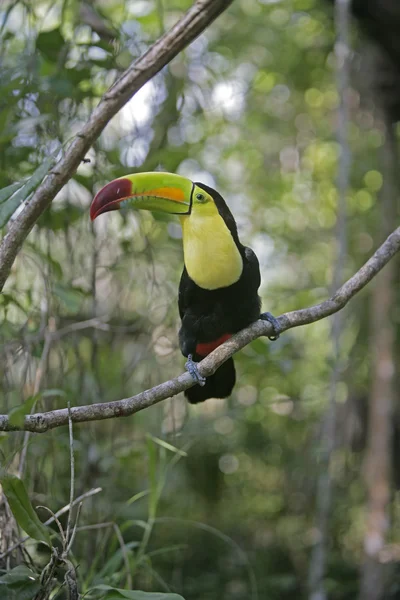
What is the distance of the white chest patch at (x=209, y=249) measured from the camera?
6.22 feet

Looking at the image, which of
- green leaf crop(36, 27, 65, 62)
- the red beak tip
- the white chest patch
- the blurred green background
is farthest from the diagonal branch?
green leaf crop(36, 27, 65, 62)

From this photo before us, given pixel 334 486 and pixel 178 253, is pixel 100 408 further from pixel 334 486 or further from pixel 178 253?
pixel 334 486

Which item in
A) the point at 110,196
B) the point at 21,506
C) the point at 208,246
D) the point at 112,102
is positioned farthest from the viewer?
the point at 208,246

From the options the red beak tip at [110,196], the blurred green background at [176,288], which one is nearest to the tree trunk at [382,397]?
the blurred green background at [176,288]

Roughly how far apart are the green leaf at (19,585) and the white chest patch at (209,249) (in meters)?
0.94

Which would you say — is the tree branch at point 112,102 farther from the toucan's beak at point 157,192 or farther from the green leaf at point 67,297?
the green leaf at point 67,297

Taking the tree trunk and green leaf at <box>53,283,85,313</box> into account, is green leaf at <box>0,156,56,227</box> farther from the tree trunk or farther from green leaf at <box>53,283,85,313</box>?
the tree trunk

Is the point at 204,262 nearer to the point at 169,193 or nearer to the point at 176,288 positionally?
the point at 169,193

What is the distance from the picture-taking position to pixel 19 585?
5.21 feet

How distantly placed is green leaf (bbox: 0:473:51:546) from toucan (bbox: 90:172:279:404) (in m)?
0.49

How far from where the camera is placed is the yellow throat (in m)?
1.90

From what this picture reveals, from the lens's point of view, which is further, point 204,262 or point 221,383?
point 221,383

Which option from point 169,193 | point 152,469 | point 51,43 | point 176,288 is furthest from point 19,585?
point 176,288

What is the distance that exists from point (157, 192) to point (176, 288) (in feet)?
5.09
